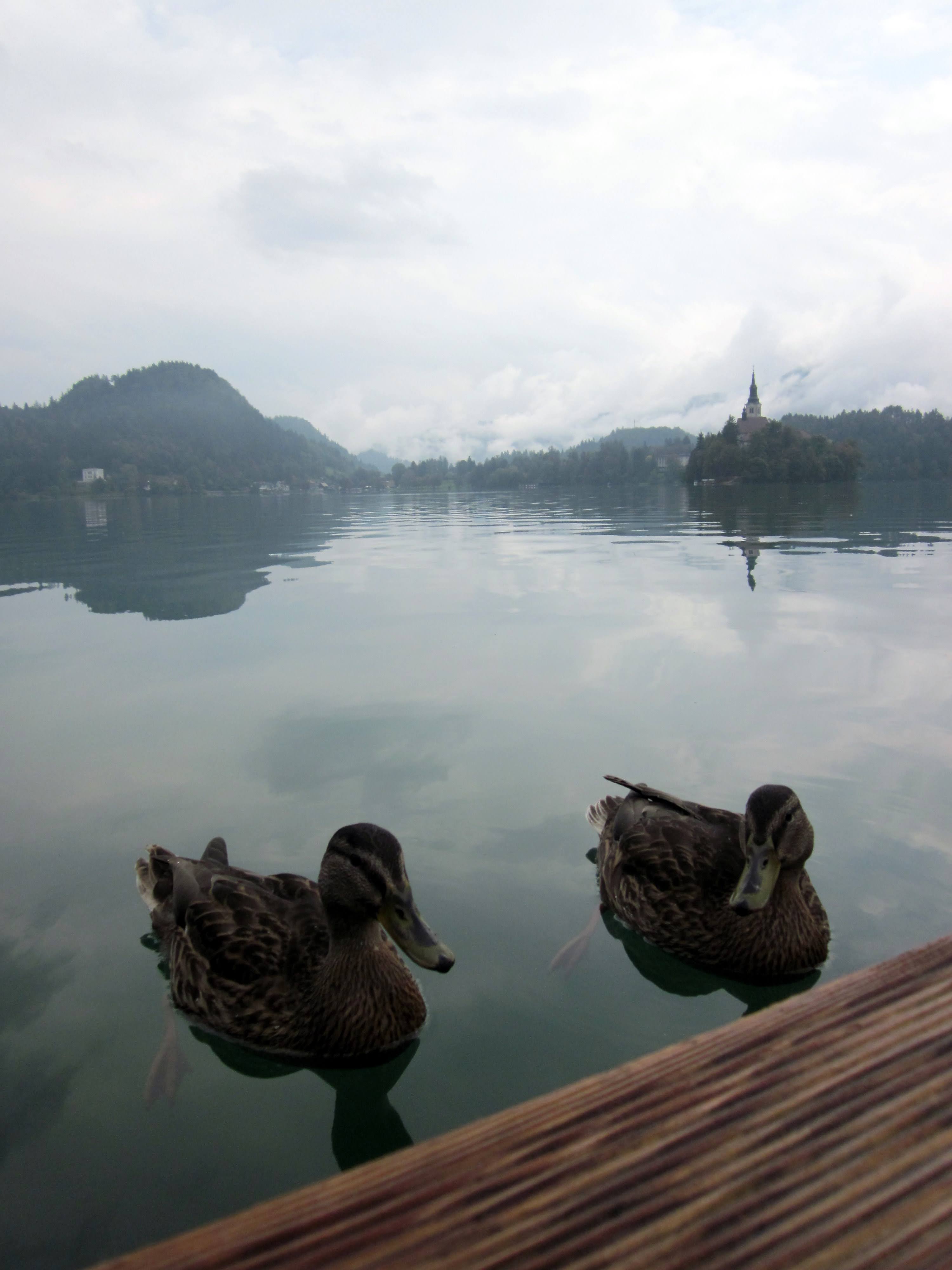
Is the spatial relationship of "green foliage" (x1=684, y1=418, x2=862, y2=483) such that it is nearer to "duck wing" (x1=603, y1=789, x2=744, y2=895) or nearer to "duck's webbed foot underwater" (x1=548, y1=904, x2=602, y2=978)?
"duck wing" (x1=603, y1=789, x2=744, y2=895)

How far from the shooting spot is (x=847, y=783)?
562cm

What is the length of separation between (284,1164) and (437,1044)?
2.68 ft

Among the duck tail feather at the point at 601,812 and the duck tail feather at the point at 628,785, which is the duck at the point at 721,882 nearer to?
the duck tail feather at the point at 628,785

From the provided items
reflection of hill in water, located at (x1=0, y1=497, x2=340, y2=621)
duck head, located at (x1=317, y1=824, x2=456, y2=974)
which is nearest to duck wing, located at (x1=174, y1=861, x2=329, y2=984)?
duck head, located at (x1=317, y1=824, x2=456, y2=974)

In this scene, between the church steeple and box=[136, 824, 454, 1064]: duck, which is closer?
box=[136, 824, 454, 1064]: duck

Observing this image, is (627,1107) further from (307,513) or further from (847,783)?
(307,513)

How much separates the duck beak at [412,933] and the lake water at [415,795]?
1.81 ft

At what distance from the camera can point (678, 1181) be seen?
100 cm

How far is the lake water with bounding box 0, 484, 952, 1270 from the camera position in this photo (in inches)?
121

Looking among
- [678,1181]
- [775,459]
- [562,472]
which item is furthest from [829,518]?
[562,472]

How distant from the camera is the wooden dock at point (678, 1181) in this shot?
905mm

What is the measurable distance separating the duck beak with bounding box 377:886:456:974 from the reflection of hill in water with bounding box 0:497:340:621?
374 inches

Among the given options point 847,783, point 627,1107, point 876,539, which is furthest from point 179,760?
point 876,539

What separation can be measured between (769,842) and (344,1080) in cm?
228
